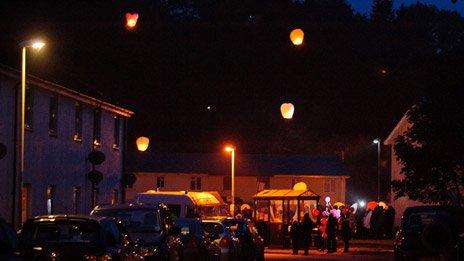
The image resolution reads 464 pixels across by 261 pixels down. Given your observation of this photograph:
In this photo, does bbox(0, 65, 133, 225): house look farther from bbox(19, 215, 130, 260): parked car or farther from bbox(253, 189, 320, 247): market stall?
bbox(19, 215, 130, 260): parked car

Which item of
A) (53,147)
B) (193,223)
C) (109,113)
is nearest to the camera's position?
(193,223)

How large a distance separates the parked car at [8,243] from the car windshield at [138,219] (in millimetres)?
8629

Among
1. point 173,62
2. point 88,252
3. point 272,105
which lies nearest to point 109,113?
point 88,252

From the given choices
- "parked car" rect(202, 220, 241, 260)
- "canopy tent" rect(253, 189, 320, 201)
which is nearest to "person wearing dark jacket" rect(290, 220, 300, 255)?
"canopy tent" rect(253, 189, 320, 201)

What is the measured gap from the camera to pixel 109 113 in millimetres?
45688

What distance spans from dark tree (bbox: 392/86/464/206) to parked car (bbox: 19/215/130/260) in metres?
15.6

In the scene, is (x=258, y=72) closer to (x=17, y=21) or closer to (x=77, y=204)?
(x=17, y=21)

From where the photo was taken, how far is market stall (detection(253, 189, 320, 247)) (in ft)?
158

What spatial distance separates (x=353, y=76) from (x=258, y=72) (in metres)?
9.85

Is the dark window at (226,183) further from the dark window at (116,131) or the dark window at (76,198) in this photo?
the dark window at (76,198)

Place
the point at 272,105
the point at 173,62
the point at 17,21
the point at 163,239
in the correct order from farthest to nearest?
the point at 272,105 < the point at 173,62 < the point at 17,21 < the point at 163,239

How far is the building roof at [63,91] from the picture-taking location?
32.7 metres

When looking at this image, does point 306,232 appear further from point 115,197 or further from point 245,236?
point 245,236

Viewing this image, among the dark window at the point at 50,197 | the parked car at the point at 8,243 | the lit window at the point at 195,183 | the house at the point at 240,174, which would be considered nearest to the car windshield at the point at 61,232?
the parked car at the point at 8,243
